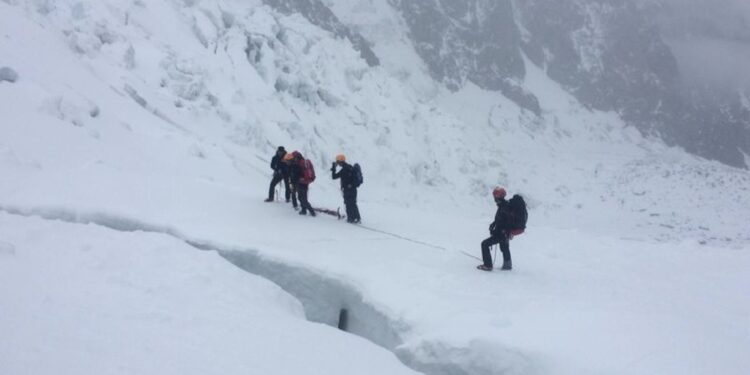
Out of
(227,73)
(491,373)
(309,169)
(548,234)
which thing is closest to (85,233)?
(309,169)

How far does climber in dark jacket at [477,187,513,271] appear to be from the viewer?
8492mm

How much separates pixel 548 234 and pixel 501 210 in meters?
6.30

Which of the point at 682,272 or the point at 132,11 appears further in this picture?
the point at 132,11

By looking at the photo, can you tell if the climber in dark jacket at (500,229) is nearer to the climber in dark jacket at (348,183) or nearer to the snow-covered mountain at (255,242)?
the snow-covered mountain at (255,242)

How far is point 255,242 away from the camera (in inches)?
348

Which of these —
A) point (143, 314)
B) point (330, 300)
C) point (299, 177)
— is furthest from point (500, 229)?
point (143, 314)

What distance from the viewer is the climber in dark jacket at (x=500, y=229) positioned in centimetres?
849

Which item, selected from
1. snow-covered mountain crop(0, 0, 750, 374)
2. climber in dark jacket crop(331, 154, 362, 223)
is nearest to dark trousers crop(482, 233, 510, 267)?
snow-covered mountain crop(0, 0, 750, 374)

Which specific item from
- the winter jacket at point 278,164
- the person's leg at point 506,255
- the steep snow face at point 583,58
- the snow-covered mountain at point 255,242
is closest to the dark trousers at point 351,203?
the snow-covered mountain at point 255,242

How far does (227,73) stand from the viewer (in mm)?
24062

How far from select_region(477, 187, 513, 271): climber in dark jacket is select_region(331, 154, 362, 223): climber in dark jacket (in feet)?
9.93

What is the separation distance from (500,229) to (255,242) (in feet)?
11.8

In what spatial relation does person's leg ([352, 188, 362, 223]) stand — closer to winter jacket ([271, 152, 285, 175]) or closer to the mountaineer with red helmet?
winter jacket ([271, 152, 285, 175])

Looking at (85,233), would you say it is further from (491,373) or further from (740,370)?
(740,370)
